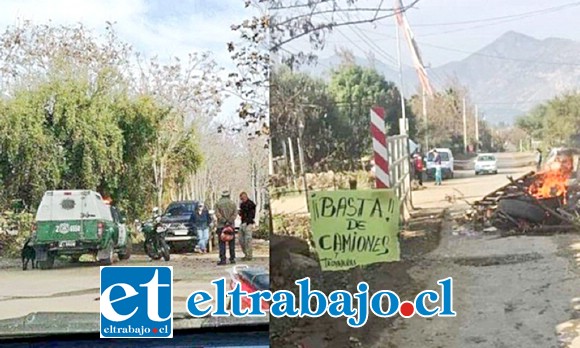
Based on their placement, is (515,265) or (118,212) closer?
(515,265)

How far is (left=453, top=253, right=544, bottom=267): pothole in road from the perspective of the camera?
3395 mm

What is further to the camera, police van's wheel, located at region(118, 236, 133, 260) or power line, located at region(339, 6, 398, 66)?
police van's wheel, located at region(118, 236, 133, 260)

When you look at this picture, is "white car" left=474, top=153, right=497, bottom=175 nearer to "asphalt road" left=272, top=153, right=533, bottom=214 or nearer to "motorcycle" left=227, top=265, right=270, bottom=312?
"asphalt road" left=272, top=153, right=533, bottom=214

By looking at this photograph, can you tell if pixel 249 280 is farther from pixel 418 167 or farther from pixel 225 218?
pixel 418 167

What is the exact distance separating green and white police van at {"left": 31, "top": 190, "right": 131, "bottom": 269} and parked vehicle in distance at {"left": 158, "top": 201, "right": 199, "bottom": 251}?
0.69ft

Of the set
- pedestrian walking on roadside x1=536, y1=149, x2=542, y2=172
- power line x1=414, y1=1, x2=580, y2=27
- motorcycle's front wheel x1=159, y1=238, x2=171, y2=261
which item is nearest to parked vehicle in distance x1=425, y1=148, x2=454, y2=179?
pedestrian walking on roadside x1=536, y1=149, x2=542, y2=172

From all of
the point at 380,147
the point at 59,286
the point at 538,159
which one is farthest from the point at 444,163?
the point at 59,286

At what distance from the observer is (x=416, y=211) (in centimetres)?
347

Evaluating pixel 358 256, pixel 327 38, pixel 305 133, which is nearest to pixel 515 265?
pixel 358 256

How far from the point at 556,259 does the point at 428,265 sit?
0.59 m

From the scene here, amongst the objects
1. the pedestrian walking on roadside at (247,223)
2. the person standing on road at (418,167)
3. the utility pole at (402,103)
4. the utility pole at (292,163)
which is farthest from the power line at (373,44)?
the pedestrian walking on roadside at (247,223)

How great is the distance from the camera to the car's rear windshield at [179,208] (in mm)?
3777

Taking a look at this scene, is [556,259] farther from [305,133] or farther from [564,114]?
[305,133]

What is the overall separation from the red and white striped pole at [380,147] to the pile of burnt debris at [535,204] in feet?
1.44
